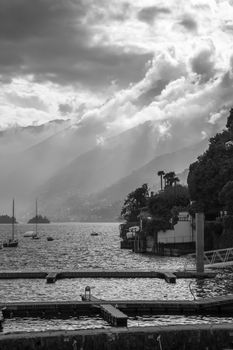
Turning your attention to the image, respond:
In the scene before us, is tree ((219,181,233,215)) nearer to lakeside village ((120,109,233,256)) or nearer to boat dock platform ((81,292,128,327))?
lakeside village ((120,109,233,256))

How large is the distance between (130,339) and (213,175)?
93.4m

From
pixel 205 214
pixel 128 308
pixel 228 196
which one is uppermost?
pixel 228 196

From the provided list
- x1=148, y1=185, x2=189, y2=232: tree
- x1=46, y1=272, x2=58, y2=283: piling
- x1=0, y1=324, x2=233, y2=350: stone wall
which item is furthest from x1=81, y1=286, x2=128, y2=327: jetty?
x1=148, y1=185, x2=189, y2=232: tree

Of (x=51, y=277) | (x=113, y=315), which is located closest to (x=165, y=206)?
(x=51, y=277)

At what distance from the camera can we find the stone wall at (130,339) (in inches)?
1302

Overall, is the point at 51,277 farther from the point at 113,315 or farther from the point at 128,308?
the point at 113,315

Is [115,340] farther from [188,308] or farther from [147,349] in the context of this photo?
[188,308]

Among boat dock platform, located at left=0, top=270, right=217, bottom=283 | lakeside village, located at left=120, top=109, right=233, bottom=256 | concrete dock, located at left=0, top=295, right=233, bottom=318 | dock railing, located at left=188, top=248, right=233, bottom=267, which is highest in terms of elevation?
lakeside village, located at left=120, top=109, right=233, bottom=256

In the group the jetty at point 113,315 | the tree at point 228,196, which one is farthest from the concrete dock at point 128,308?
the tree at point 228,196

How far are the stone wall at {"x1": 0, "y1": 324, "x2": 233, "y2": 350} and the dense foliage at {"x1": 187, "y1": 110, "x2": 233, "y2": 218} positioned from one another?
278ft

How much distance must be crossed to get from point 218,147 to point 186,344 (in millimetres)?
98464

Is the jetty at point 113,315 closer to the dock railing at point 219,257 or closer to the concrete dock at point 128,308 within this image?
the concrete dock at point 128,308

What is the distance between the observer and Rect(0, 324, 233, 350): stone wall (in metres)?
33.1

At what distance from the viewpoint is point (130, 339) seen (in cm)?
3409
